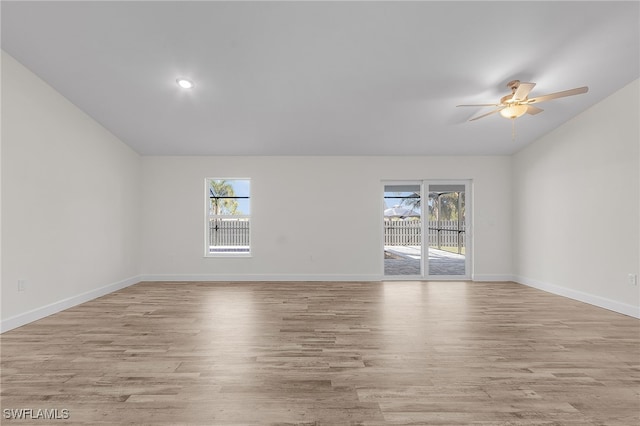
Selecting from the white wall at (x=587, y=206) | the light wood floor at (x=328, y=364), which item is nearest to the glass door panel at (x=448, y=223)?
the white wall at (x=587, y=206)

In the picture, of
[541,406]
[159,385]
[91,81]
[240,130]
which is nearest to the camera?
[541,406]

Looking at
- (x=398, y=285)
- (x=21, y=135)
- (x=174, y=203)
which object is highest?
(x=21, y=135)

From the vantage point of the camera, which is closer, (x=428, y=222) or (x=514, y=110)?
(x=514, y=110)

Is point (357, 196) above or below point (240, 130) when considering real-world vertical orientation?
below

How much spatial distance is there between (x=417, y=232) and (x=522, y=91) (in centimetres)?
318

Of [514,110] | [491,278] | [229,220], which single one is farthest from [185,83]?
[491,278]

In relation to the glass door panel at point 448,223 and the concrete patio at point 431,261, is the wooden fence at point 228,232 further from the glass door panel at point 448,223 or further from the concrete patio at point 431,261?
the glass door panel at point 448,223

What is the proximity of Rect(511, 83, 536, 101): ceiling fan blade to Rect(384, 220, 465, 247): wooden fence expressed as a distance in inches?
114

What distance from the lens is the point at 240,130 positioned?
175 inches

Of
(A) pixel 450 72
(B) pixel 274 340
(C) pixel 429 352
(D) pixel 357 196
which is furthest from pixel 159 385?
(D) pixel 357 196

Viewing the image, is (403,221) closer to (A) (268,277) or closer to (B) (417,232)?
(B) (417,232)

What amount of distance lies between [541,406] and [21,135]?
522 cm

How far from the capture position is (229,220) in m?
5.58

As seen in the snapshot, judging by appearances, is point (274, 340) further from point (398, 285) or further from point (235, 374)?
point (398, 285)
